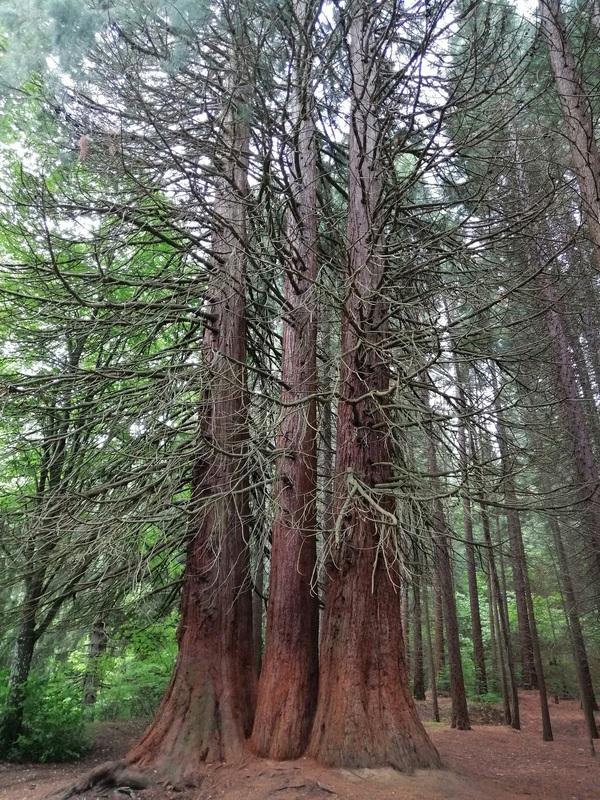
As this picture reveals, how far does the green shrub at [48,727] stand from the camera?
671 centimetres

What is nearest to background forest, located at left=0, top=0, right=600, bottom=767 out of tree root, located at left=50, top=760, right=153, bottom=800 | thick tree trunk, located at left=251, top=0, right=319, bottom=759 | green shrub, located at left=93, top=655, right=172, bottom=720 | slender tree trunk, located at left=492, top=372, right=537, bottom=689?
thick tree trunk, located at left=251, top=0, right=319, bottom=759

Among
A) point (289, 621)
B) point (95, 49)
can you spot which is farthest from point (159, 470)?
point (95, 49)

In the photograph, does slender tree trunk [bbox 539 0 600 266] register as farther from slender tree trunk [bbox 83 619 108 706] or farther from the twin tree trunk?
slender tree trunk [bbox 83 619 108 706]

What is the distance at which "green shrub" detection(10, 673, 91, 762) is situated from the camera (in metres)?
6.71

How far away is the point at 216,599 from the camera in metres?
5.41

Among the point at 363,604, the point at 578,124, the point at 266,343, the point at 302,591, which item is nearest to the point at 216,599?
the point at 302,591

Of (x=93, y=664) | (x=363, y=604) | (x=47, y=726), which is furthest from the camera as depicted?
(x=93, y=664)

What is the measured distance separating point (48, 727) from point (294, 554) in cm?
437

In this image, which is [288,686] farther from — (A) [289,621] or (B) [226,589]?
(B) [226,589]

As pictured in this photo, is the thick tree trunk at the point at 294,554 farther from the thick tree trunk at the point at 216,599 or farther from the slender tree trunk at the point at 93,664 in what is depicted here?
the slender tree trunk at the point at 93,664

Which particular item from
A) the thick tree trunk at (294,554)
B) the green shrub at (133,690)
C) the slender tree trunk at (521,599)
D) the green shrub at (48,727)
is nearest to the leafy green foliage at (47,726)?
the green shrub at (48,727)

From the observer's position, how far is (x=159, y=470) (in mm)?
5492

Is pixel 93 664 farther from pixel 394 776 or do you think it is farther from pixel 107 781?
pixel 394 776

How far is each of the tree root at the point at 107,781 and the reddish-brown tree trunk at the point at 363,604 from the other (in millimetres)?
1438
